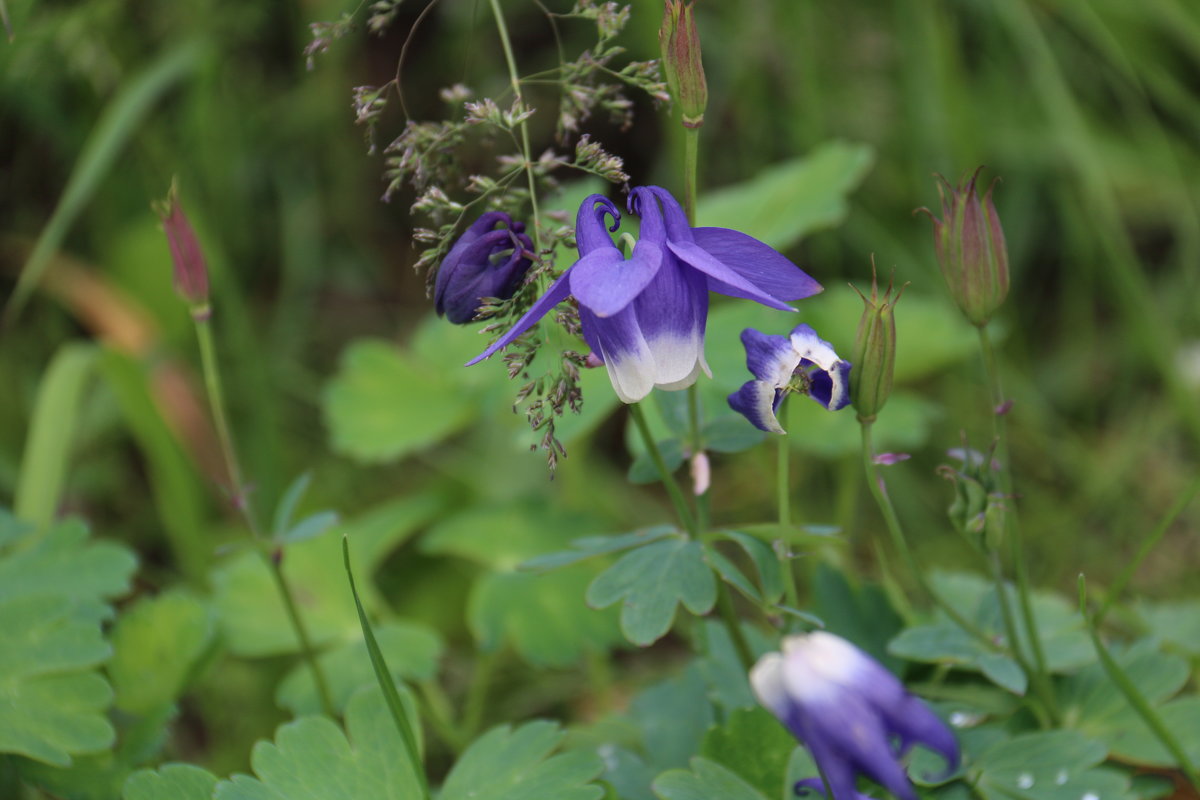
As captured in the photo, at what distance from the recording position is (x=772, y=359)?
1.05 m

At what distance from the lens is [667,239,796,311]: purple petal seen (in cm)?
97

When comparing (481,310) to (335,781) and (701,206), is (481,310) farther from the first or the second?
(701,206)

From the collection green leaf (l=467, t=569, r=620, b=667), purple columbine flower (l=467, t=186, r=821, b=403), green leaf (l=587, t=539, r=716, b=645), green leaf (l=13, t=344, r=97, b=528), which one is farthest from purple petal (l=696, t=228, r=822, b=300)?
green leaf (l=13, t=344, r=97, b=528)

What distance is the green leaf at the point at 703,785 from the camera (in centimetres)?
106

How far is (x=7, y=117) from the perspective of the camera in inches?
108

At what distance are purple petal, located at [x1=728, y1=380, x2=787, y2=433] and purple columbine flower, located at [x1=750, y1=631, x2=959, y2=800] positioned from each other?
0.95ft

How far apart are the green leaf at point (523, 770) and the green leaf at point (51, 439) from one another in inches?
39.7

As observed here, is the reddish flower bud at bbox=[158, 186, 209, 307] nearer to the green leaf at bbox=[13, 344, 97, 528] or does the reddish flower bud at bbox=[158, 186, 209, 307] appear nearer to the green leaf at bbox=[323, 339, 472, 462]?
the green leaf at bbox=[13, 344, 97, 528]

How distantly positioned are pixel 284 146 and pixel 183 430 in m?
1.01

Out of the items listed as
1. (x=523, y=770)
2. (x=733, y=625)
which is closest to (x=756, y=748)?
(x=733, y=625)

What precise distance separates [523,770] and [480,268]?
1.91 ft

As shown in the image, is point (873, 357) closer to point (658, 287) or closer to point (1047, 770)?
point (658, 287)

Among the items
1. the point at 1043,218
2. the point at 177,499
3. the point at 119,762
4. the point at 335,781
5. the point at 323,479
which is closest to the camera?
the point at 335,781

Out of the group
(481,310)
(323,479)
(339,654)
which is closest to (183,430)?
(323,479)
